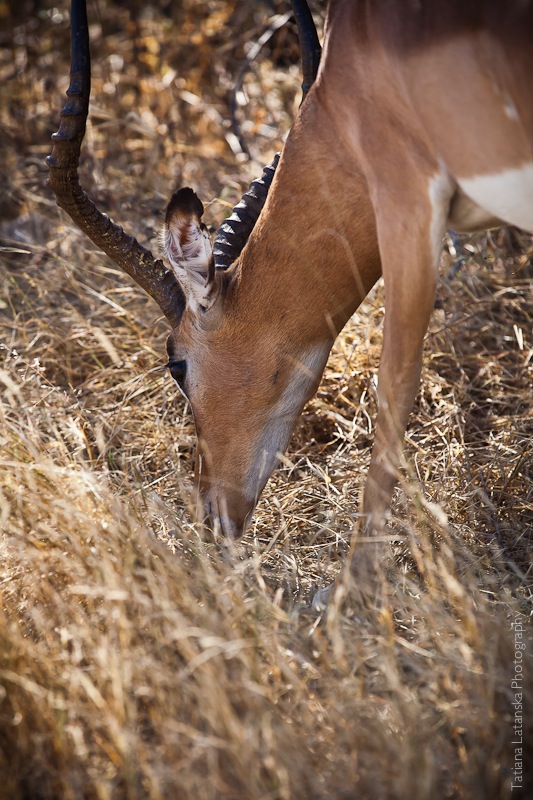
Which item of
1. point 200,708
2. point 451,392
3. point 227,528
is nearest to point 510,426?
point 451,392

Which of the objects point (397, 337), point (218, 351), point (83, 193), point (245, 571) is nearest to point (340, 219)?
point (397, 337)

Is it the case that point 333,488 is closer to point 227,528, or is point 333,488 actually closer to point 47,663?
point 227,528

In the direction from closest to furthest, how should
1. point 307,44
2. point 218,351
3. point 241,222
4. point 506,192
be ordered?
point 506,192 → point 218,351 → point 241,222 → point 307,44

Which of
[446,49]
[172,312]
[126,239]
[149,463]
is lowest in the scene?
[149,463]

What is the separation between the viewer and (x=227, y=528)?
3.41 meters

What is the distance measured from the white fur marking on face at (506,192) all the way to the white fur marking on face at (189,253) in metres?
1.00

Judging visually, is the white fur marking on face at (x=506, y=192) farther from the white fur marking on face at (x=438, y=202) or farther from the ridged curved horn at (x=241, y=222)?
the ridged curved horn at (x=241, y=222)

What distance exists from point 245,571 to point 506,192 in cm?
156

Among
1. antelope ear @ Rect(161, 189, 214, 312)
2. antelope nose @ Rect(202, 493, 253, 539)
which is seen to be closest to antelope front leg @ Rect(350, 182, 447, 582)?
antelope nose @ Rect(202, 493, 253, 539)

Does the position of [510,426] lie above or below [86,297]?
below

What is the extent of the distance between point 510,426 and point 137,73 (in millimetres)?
5049

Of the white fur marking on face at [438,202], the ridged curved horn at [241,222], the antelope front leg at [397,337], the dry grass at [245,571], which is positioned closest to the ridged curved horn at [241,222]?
the ridged curved horn at [241,222]

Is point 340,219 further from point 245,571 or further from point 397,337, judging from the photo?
point 245,571

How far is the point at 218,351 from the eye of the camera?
340 centimetres
